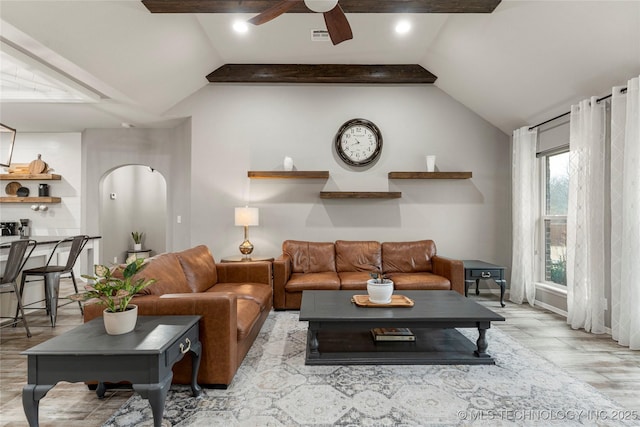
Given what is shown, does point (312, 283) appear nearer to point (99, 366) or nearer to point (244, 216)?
point (244, 216)

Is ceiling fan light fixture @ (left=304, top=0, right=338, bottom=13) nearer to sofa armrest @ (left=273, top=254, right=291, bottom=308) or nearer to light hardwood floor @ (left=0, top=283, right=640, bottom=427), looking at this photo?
sofa armrest @ (left=273, top=254, right=291, bottom=308)

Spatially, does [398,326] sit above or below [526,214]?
below

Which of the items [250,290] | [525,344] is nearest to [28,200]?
[250,290]

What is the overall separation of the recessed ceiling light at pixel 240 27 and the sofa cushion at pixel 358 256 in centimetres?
297

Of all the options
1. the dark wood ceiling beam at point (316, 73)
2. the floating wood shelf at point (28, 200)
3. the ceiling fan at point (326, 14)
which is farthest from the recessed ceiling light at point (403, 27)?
the floating wood shelf at point (28, 200)

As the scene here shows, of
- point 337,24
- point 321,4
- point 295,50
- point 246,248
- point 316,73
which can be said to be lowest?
point 246,248

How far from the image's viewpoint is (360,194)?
191 inches

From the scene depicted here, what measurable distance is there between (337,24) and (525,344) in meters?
3.28

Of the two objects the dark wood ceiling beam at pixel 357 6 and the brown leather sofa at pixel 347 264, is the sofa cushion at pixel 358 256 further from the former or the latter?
the dark wood ceiling beam at pixel 357 6

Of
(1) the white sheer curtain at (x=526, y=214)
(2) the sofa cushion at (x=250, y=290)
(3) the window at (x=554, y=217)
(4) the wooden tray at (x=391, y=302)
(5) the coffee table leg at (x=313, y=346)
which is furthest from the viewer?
(1) the white sheer curtain at (x=526, y=214)

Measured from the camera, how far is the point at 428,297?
317 centimetres

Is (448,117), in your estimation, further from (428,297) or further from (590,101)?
(428,297)

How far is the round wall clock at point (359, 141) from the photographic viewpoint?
500 cm

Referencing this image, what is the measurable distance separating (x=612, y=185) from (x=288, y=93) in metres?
4.06
